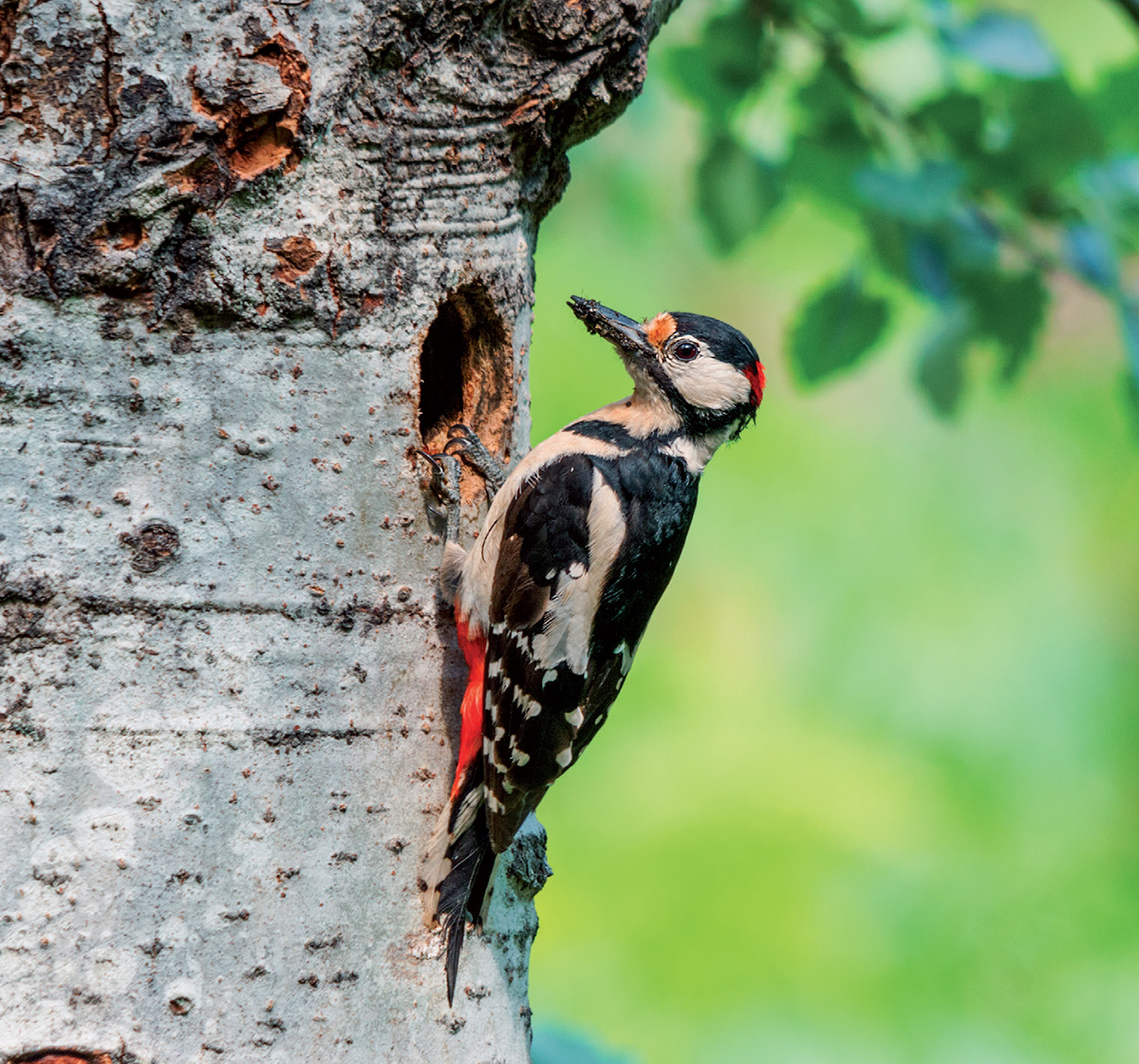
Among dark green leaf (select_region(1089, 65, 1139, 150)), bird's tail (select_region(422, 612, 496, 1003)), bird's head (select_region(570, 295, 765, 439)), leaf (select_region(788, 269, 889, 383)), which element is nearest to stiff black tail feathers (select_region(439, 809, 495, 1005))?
bird's tail (select_region(422, 612, 496, 1003))

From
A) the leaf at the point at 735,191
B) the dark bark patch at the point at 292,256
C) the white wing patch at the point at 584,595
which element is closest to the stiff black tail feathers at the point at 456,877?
the white wing patch at the point at 584,595

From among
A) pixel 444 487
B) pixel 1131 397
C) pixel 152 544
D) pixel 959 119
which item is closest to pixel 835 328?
pixel 959 119

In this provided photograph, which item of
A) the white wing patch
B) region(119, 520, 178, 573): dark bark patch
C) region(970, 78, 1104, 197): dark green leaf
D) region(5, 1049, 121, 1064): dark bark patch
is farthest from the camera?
region(970, 78, 1104, 197): dark green leaf

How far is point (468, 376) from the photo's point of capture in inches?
82.3

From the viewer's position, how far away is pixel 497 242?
192 cm

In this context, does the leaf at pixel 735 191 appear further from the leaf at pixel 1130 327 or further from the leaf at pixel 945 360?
the leaf at pixel 1130 327

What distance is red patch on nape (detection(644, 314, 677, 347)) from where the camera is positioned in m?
2.50

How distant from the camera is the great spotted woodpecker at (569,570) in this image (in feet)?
6.00

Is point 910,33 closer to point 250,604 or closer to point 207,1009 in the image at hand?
point 250,604

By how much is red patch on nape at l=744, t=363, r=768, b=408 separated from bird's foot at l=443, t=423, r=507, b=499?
0.66 metres

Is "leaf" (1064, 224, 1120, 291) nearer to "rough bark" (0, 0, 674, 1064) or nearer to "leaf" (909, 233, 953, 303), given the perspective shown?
"leaf" (909, 233, 953, 303)

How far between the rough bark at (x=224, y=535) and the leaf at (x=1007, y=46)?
0.95m

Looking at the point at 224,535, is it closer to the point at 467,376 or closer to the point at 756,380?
the point at 467,376

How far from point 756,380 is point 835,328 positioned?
0.19m
